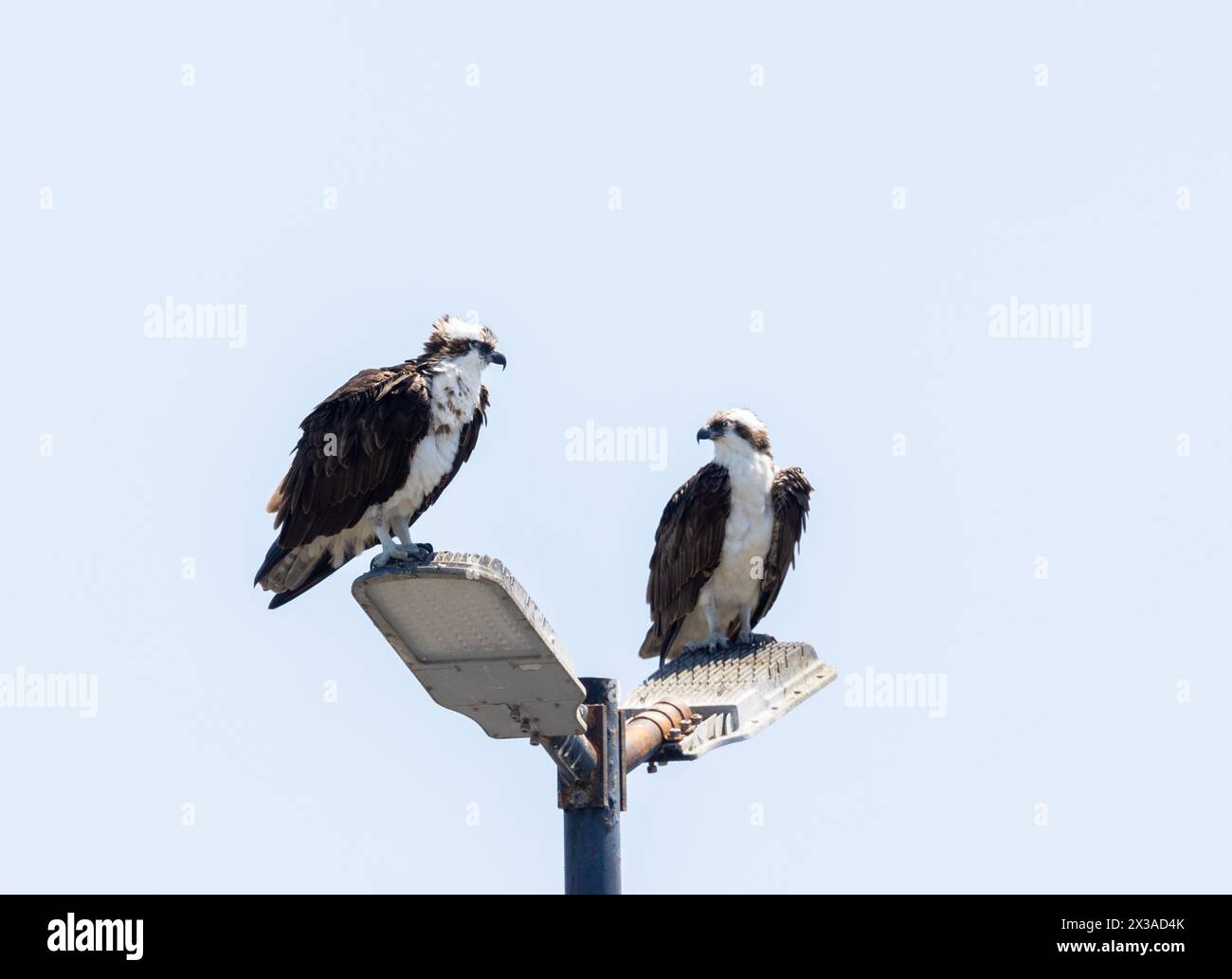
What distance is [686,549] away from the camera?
62.3 feet

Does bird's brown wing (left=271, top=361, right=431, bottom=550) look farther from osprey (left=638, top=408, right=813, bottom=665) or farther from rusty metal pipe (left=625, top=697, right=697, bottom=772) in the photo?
osprey (left=638, top=408, right=813, bottom=665)

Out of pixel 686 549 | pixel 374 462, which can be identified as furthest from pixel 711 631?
pixel 374 462

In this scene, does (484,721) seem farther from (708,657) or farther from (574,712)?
(708,657)

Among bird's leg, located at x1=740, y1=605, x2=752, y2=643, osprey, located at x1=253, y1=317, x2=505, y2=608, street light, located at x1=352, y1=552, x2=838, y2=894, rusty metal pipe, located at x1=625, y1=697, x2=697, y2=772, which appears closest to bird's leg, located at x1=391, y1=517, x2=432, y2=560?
osprey, located at x1=253, y1=317, x2=505, y2=608

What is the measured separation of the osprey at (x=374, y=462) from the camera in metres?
13.9

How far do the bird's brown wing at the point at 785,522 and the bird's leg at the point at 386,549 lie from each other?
5.71 metres

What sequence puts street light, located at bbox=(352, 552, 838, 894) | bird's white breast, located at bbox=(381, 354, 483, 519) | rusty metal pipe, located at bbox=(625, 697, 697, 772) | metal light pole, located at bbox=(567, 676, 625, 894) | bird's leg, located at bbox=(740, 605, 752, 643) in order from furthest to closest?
1. bird's leg, located at bbox=(740, 605, 752, 643)
2. bird's white breast, located at bbox=(381, 354, 483, 519)
3. rusty metal pipe, located at bbox=(625, 697, 697, 772)
4. metal light pole, located at bbox=(567, 676, 625, 894)
5. street light, located at bbox=(352, 552, 838, 894)

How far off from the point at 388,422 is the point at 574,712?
3.03 metres

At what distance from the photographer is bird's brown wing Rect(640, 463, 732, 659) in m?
18.9

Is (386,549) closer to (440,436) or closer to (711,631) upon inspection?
(440,436)

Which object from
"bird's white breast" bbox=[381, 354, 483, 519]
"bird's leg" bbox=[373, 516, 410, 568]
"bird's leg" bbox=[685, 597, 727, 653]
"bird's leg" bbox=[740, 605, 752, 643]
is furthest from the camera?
"bird's leg" bbox=[740, 605, 752, 643]

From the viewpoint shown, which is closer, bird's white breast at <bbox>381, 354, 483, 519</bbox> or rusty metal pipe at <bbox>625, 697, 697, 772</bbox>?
rusty metal pipe at <bbox>625, 697, 697, 772</bbox>
